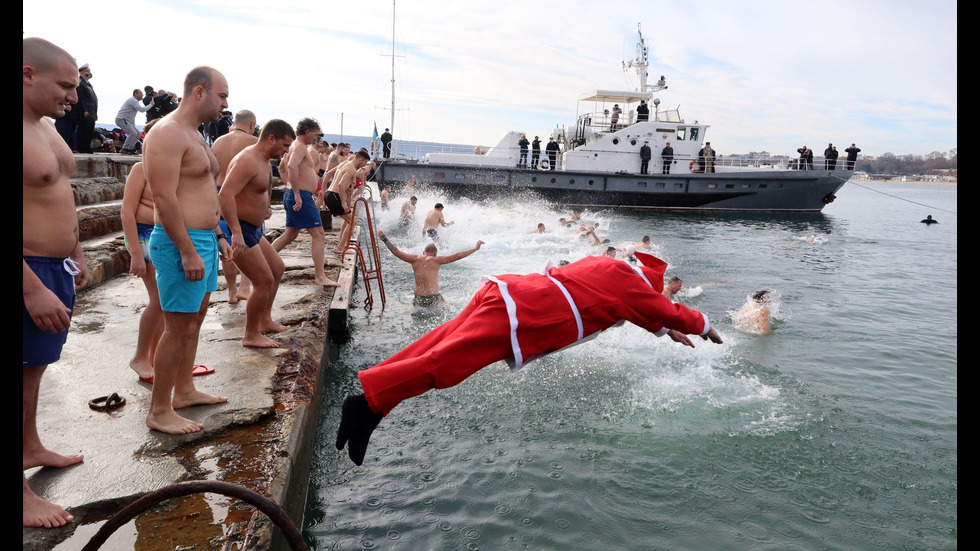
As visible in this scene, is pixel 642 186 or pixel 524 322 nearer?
pixel 524 322

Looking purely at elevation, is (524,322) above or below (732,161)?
below

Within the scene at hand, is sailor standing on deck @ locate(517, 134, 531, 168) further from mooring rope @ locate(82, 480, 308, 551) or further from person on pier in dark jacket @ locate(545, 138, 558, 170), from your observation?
mooring rope @ locate(82, 480, 308, 551)

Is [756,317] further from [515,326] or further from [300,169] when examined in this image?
[515,326]

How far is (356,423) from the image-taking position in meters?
3.10

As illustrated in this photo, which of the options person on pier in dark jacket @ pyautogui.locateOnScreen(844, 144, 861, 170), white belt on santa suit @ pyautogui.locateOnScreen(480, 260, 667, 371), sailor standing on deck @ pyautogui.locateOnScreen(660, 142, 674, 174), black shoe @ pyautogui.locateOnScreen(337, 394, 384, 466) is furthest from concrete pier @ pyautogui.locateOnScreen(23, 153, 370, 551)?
person on pier in dark jacket @ pyautogui.locateOnScreen(844, 144, 861, 170)

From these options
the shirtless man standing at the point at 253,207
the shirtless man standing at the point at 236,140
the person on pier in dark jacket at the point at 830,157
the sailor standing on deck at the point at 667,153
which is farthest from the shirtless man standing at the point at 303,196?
the person on pier in dark jacket at the point at 830,157

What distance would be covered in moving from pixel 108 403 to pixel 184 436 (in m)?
0.74

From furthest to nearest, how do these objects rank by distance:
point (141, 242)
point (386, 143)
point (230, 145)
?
1. point (386, 143)
2. point (230, 145)
3. point (141, 242)

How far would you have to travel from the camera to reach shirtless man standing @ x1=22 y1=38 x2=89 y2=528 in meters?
2.36

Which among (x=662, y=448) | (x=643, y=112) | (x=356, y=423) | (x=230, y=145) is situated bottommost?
(x=662, y=448)

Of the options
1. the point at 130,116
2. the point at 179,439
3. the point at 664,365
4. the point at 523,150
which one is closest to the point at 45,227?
the point at 179,439

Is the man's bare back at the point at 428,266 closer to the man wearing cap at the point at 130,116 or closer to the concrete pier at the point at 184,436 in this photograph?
the concrete pier at the point at 184,436

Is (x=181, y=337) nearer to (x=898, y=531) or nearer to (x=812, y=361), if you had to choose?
(x=898, y=531)
